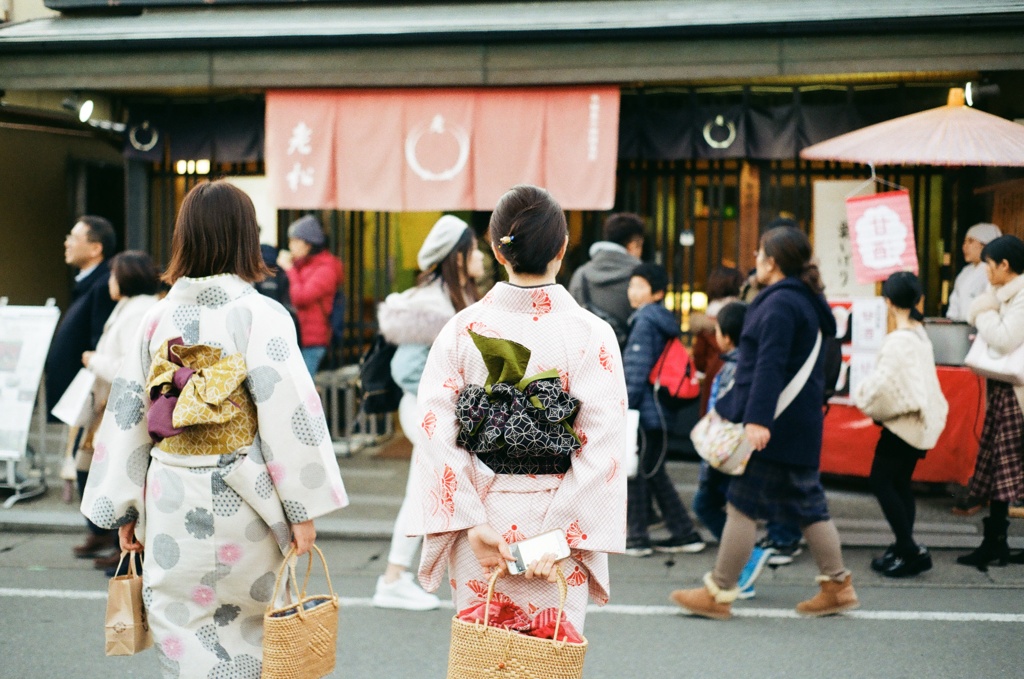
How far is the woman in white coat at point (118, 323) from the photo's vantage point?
6398 mm

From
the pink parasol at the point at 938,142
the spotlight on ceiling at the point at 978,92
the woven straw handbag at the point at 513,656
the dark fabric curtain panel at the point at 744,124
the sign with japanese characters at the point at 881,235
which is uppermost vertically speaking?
the spotlight on ceiling at the point at 978,92

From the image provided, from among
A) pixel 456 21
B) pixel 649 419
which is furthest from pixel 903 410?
pixel 456 21

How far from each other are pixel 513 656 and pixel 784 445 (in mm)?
3171

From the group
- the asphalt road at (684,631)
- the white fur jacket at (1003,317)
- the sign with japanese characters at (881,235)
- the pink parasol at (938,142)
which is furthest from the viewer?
the sign with japanese characters at (881,235)

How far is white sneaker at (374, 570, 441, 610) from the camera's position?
577cm

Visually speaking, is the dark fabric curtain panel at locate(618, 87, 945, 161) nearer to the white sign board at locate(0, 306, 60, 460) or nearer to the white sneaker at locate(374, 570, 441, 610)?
the white sneaker at locate(374, 570, 441, 610)

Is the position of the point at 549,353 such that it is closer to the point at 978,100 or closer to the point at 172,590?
the point at 172,590

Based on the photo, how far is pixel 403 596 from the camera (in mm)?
5797

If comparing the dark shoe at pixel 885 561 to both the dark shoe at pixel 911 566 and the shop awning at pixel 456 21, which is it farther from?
the shop awning at pixel 456 21

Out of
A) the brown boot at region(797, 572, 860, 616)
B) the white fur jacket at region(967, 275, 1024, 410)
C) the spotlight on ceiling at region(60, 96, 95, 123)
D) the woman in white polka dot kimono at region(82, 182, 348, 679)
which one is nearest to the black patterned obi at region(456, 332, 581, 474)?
the woman in white polka dot kimono at region(82, 182, 348, 679)

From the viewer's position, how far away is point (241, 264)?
3400 millimetres

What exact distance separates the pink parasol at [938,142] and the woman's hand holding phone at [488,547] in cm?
540

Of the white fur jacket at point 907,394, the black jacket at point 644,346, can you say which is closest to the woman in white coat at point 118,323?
the black jacket at point 644,346

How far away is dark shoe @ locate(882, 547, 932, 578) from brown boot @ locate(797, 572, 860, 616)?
965 millimetres
